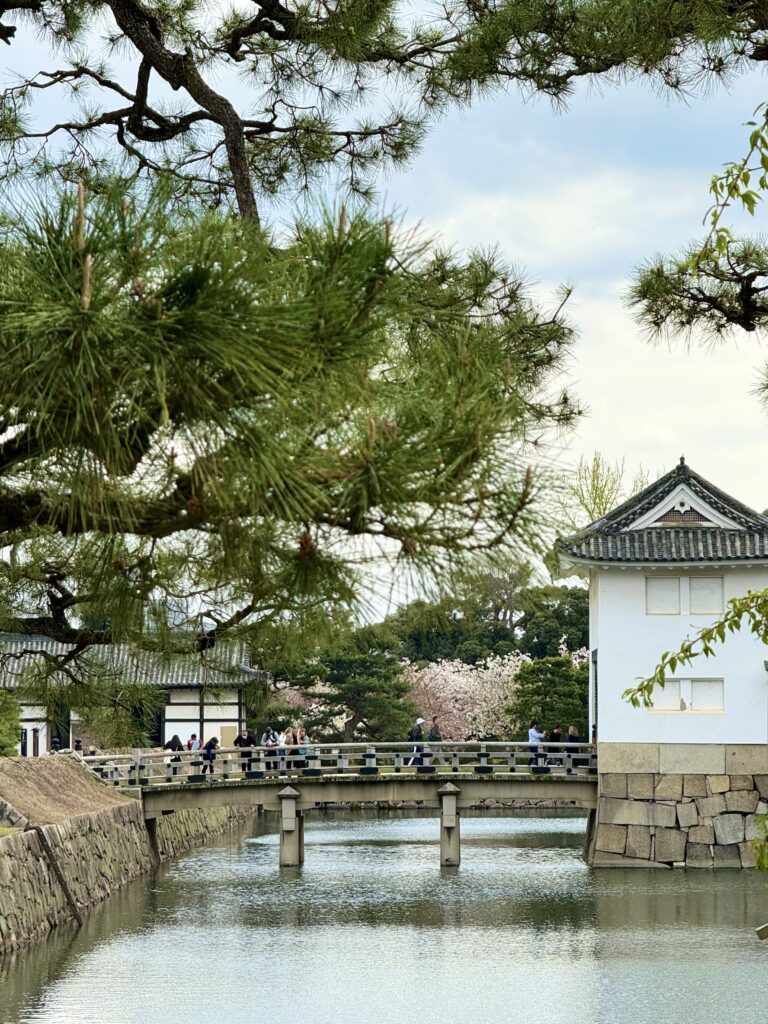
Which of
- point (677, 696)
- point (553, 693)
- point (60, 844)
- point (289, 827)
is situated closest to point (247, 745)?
point (289, 827)

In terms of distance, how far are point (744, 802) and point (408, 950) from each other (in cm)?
742

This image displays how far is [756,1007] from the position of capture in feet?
33.3

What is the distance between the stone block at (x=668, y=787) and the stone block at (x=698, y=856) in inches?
26.9

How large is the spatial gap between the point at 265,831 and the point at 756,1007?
1949 centimetres

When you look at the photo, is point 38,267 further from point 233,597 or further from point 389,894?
point 389,894

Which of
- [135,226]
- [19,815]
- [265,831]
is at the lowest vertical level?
[265,831]

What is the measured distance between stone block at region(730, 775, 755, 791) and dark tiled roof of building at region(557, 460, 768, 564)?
2951mm

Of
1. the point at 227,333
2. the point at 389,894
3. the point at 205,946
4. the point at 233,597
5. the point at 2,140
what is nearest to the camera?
the point at 227,333

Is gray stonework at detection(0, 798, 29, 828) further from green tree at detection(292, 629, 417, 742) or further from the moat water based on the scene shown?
green tree at detection(292, 629, 417, 742)

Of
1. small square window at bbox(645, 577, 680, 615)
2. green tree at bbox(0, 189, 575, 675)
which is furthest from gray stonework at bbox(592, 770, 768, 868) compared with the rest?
green tree at bbox(0, 189, 575, 675)

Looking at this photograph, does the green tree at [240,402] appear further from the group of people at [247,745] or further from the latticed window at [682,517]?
the latticed window at [682,517]

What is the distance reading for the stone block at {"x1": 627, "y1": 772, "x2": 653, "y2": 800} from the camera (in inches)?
750

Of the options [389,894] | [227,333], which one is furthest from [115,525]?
[389,894]

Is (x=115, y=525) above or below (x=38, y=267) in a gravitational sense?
below
